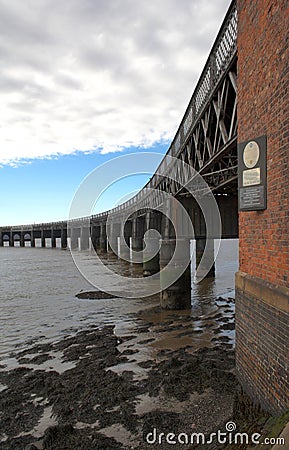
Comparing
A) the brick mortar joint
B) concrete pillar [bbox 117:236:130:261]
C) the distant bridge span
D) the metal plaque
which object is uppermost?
the distant bridge span

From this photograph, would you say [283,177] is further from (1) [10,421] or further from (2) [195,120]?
(2) [195,120]

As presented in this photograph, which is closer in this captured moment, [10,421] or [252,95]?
[252,95]

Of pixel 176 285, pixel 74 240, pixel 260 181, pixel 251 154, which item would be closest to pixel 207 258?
pixel 176 285

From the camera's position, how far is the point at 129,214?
41.3m

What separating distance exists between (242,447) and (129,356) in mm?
5716

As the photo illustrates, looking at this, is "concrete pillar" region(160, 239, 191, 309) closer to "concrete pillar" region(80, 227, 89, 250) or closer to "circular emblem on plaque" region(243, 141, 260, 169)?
"circular emblem on plaque" region(243, 141, 260, 169)

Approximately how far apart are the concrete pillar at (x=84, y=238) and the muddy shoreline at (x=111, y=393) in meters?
62.6

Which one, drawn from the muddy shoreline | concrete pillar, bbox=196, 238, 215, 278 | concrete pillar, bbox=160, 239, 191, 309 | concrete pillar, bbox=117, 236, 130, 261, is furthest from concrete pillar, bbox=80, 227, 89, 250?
the muddy shoreline

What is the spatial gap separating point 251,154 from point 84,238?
229 ft

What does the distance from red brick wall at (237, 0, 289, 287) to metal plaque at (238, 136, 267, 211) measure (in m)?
0.12

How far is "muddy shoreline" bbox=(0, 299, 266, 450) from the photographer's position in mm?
5859

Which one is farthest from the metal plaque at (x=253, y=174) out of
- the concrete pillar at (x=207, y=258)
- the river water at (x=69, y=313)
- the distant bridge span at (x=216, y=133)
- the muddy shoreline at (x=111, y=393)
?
the concrete pillar at (x=207, y=258)

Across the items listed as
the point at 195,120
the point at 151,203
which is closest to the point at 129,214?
the point at 151,203

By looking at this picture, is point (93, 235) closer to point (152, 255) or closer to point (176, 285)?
point (152, 255)
